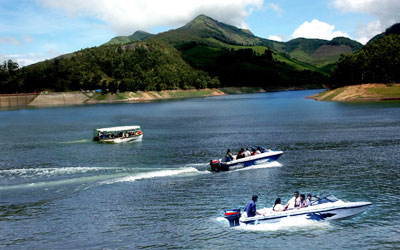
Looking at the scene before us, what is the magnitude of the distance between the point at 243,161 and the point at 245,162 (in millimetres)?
451

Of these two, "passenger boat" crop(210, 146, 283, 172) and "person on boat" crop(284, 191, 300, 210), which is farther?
"passenger boat" crop(210, 146, 283, 172)

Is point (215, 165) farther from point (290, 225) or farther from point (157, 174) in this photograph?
Answer: point (290, 225)

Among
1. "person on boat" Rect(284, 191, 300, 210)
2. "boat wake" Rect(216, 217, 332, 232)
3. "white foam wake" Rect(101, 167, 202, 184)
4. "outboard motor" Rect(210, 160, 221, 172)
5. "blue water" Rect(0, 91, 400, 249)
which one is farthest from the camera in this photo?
"outboard motor" Rect(210, 160, 221, 172)

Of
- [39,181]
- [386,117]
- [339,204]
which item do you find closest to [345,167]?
[339,204]

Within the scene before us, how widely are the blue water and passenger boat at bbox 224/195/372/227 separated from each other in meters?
0.71

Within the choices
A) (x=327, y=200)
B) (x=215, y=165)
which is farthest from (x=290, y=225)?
(x=215, y=165)

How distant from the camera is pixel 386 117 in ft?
397

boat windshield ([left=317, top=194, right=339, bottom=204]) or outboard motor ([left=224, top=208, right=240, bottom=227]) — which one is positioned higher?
boat windshield ([left=317, top=194, right=339, bottom=204])

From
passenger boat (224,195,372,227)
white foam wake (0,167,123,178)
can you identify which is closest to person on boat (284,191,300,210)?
passenger boat (224,195,372,227)

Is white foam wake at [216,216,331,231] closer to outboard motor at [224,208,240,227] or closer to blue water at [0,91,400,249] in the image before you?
blue water at [0,91,400,249]

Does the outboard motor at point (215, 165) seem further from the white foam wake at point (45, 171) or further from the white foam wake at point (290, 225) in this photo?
the white foam wake at point (290, 225)

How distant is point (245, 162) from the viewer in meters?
59.8

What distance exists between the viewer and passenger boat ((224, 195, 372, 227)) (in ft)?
121

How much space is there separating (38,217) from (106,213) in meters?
7.02
